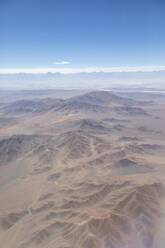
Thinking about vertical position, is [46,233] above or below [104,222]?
below

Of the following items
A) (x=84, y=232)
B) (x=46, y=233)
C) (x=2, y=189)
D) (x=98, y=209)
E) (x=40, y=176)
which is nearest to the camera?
(x=84, y=232)

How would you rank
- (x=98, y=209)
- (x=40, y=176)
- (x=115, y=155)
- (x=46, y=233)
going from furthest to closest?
(x=115, y=155) < (x=40, y=176) < (x=98, y=209) < (x=46, y=233)

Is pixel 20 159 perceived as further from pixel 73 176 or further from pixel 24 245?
pixel 24 245

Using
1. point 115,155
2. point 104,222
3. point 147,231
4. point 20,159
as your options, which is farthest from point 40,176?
point 147,231

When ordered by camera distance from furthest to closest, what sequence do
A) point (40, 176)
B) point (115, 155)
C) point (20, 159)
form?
1. point (20, 159)
2. point (115, 155)
3. point (40, 176)

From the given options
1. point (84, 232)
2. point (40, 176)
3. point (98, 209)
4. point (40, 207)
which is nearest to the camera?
point (84, 232)

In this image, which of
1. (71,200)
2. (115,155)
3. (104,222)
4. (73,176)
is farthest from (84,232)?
(115,155)

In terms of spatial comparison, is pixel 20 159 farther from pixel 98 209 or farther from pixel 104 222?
pixel 104 222

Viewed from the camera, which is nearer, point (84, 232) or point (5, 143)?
point (84, 232)

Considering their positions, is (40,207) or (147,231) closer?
(147,231)
